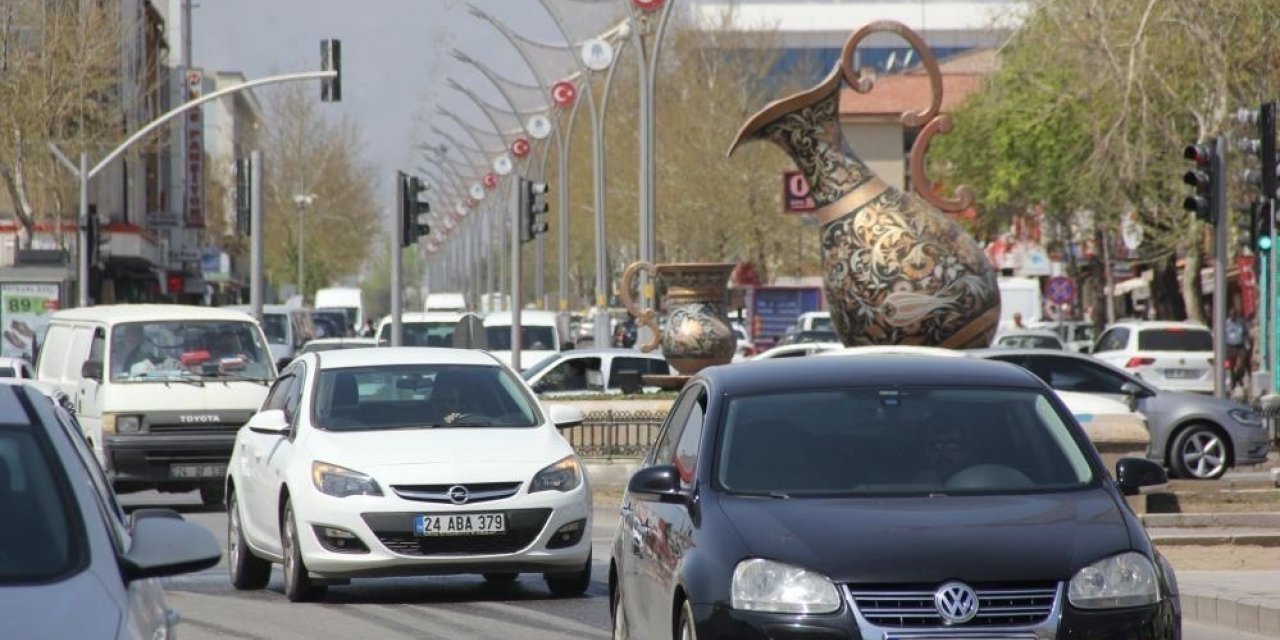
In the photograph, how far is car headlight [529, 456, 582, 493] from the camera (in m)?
14.0

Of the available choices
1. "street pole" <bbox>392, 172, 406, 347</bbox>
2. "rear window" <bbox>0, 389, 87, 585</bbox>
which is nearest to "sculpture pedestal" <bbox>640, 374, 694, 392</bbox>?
"street pole" <bbox>392, 172, 406, 347</bbox>

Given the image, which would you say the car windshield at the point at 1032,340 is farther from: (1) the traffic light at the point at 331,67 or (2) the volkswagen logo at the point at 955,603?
(2) the volkswagen logo at the point at 955,603

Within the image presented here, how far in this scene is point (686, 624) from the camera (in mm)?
8406

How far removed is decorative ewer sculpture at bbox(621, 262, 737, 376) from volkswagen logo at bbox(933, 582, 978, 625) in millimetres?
23841

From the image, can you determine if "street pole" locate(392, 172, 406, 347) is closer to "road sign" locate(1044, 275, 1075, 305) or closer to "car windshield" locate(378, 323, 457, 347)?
"car windshield" locate(378, 323, 457, 347)

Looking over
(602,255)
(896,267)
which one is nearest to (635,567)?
(896,267)

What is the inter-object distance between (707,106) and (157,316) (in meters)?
54.3

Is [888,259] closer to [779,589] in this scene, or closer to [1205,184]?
[1205,184]

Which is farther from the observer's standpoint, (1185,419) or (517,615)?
(1185,419)

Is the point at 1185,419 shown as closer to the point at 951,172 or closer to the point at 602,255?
the point at 602,255

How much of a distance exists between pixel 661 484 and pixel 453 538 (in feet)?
16.3

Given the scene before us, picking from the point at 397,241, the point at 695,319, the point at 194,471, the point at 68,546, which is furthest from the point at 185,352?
the point at 68,546

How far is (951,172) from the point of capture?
253ft

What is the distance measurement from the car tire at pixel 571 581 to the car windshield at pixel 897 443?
211 inches
